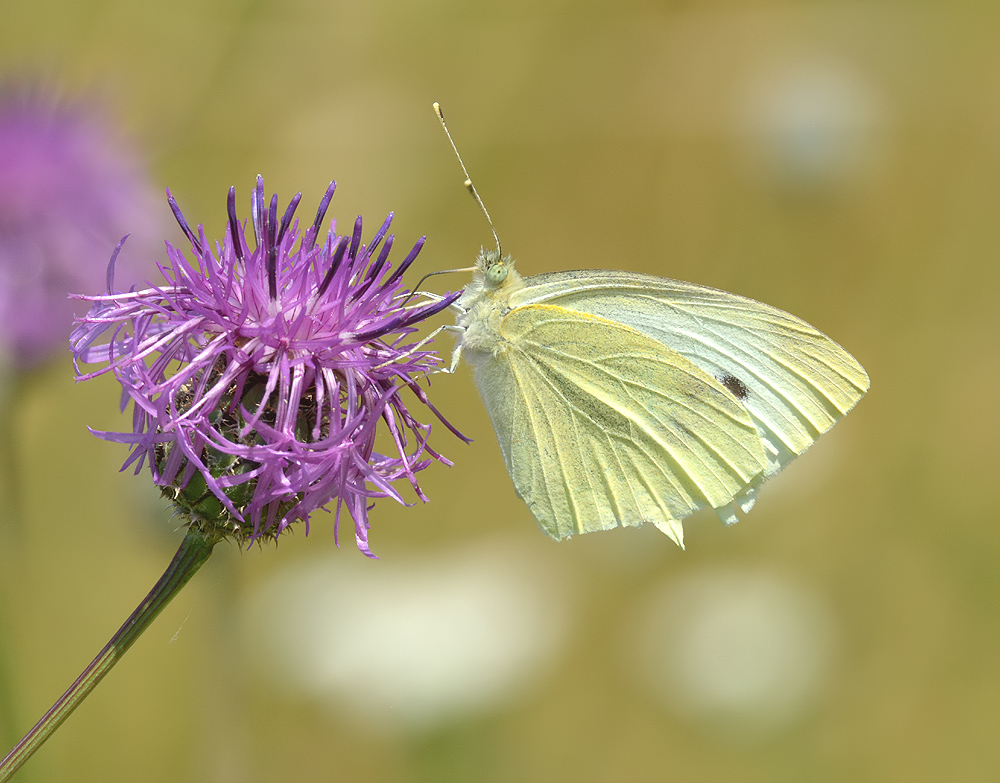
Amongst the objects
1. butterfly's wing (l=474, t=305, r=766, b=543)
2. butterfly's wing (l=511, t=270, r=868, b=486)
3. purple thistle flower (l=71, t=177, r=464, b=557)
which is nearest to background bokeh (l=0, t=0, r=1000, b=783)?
purple thistle flower (l=71, t=177, r=464, b=557)

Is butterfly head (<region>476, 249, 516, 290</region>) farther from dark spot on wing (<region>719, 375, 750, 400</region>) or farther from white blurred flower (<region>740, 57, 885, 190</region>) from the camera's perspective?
white blurred flower (<region>740, 57, 885, 190</region>)

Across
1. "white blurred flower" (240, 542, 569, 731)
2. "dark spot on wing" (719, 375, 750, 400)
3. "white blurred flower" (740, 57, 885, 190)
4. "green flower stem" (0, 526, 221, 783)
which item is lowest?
"green flower stem" (0, 526, 221, 783)

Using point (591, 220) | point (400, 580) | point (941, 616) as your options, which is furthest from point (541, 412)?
point (591, 220)

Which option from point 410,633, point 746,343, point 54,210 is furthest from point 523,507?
point 746,343

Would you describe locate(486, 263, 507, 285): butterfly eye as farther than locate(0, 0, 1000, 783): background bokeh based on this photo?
No

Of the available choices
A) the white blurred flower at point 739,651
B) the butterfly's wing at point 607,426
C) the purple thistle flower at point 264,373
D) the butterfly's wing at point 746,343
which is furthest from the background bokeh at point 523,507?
the butterfly's wing at point 746,343

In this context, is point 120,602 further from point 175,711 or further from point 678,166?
point 678,166

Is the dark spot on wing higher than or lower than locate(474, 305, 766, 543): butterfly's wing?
higher
